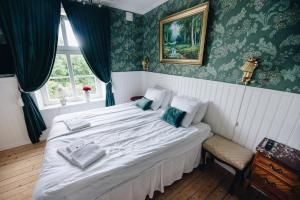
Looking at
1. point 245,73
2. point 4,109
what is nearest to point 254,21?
point 245,73

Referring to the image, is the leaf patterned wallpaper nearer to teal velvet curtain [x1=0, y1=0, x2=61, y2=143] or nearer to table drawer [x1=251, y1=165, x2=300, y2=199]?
table drawer [x1=251, y1=165, x2=300, y2=199]

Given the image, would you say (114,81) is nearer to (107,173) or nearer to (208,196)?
(107,173)

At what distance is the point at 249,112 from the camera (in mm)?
1639

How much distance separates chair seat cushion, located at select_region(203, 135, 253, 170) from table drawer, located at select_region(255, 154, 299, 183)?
18 cm

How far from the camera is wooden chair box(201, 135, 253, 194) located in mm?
1473

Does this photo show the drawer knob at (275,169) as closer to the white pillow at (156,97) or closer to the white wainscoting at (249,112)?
the white wainscoting at (249,112)

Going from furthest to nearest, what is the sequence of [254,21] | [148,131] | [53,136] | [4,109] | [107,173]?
1. [4,109]
2. [148,131]
3. [53,136]
4. [254,21]
5. [107,173]

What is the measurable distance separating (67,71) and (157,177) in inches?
103

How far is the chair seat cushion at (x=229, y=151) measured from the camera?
147 centimetres

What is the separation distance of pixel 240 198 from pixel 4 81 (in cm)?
366

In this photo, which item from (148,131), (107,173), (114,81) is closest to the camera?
(107,173)

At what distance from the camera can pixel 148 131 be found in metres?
1.79

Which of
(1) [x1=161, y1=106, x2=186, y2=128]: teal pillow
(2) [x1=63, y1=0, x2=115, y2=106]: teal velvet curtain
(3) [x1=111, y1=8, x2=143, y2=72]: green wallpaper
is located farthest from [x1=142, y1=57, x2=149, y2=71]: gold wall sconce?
(1) [x1=161, y1=106, x2=186, y2=128]: teal pillow

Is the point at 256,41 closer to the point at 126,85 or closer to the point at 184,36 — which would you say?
the point at 184,36
